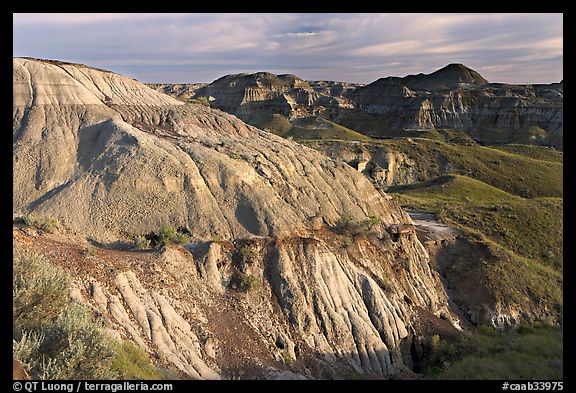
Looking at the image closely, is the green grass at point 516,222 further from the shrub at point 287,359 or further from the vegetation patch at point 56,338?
the vegetation patch at point 56,338

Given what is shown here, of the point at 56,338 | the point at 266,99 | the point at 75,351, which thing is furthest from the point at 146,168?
the point at 266,99

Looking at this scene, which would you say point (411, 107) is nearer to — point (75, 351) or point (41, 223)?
point (41, 223)

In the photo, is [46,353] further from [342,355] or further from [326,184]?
[326,184]

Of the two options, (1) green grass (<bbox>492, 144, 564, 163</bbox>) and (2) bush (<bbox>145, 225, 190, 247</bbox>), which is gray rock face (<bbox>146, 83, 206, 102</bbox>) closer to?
(1) green grass (<bbox>492, 144, 564, 163</bbox>)

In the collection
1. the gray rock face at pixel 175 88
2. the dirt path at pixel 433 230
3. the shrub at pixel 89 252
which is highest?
the gray rock face at pixel 175 88

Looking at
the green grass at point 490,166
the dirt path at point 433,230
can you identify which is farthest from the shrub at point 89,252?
the green grass at point 490,166

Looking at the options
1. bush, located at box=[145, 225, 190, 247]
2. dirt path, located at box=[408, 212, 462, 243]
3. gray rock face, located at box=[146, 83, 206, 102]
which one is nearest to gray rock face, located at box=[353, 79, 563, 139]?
dirt path, located at box=[408, 212, 462, 243]

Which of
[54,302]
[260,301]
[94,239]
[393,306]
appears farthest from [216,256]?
[393,306]
